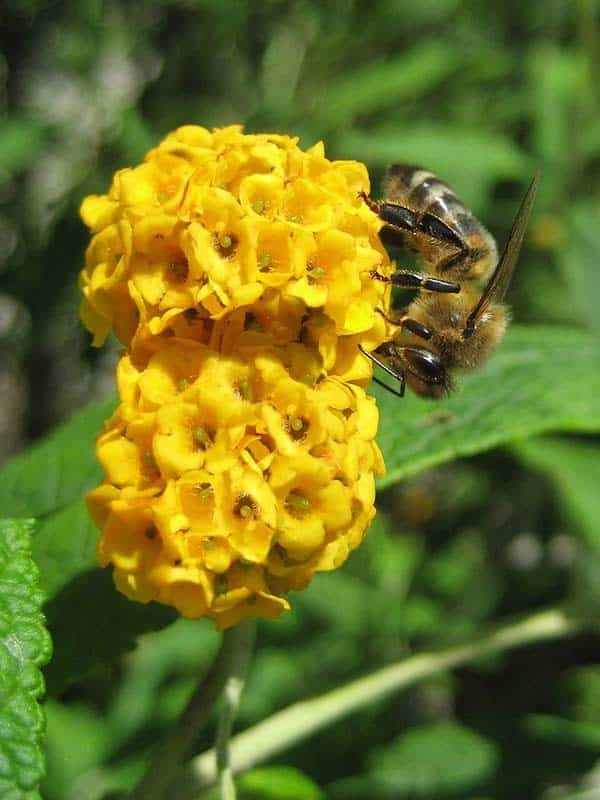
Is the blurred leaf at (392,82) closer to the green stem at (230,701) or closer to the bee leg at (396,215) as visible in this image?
the bee leg at (396,215)

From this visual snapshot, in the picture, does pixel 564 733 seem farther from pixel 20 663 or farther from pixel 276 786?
pixel 20 663

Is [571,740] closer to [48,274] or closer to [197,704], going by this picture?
[197,704]

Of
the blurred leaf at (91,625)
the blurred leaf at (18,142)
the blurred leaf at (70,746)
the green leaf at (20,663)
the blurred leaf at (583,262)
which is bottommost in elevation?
the blurred leaf at (70,746)

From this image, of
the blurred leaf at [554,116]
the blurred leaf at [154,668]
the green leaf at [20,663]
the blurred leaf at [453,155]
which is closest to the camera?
the green leaf at [20,663]

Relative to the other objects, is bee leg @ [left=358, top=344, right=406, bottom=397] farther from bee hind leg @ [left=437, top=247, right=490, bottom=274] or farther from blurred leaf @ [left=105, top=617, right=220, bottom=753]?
blurred leaf @ [left=105, top=617, right=220, bottom=753]

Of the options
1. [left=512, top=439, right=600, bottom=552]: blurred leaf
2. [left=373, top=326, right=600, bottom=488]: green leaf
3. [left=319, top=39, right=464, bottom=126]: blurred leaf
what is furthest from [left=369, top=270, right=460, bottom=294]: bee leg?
[left=319, top=39, right=464, bottom=126]: blurred leaf

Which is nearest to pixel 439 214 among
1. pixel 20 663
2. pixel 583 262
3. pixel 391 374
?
pixel 391 374

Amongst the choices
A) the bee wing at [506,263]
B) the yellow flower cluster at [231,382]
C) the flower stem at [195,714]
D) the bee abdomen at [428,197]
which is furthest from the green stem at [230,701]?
the bee abdomen at [428,197]

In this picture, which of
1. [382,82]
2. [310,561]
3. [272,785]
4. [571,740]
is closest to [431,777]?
[571,740]
